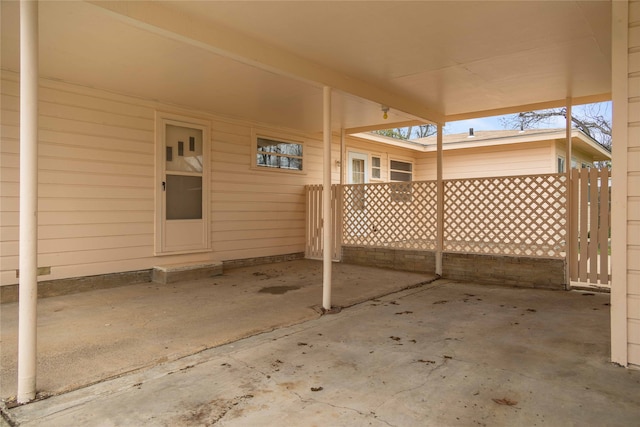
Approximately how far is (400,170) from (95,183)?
812cm

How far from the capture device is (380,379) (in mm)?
2539

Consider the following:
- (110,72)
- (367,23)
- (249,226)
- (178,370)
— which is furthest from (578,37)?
(249,226)

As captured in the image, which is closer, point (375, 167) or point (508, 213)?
point (508, 213)

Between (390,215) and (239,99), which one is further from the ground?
(239,99)

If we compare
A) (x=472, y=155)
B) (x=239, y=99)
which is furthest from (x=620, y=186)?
(x=472, y=155)

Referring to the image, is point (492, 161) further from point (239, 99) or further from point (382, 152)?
point (239, 99)

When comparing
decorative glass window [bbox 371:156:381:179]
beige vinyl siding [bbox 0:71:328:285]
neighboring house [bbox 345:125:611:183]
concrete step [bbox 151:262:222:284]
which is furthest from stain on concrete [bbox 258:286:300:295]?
decorative glass window [bbox 371:156:381:179]

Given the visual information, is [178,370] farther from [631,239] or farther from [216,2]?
[631,239]

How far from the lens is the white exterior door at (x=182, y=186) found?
226 inches

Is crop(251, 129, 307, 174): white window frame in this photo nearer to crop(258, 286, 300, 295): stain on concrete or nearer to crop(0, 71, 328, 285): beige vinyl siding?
crop(0, 71, 328, 285): beige vinyl siding

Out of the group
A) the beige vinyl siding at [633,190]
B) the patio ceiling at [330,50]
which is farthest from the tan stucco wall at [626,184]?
the patio ceiling at [330,50]

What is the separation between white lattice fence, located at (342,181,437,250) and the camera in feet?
22.0

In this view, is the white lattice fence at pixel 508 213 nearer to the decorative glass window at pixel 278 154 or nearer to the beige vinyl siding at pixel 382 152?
the decorative glass window at pixel 278 154

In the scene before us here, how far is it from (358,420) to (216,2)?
117 inches
